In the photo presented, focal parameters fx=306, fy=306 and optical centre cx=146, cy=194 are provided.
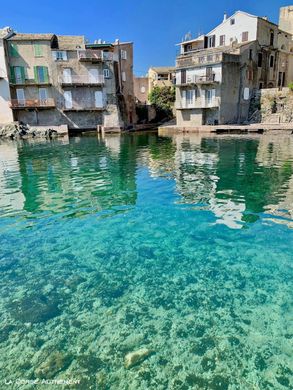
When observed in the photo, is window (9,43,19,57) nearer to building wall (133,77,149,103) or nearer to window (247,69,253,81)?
building wall (133,77,149,103)

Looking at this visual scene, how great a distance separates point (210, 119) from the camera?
1549 inches

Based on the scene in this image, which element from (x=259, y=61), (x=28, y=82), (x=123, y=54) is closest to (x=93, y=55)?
(x=123, y=54)

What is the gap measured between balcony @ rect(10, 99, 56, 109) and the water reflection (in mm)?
20655

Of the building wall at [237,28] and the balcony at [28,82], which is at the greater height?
the building wall at [237,28]

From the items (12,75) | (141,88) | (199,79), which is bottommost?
(199,79)

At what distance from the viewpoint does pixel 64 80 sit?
134ft

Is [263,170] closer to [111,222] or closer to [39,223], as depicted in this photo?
[111,222]

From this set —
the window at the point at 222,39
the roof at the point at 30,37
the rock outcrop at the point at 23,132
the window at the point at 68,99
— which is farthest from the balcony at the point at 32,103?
the window at the point at 222,39

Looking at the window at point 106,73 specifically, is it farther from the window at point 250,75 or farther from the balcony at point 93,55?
the window at point 250,75

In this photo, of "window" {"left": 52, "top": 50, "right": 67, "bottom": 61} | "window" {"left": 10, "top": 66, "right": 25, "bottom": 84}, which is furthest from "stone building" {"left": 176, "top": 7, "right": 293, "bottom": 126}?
"window" {"left": 10, "top": 66, "right": 25, "bottom": 84}

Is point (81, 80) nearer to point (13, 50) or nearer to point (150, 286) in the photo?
point (13, 50)

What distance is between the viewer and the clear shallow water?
3840mm

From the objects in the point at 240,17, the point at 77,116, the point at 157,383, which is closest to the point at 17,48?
the point at 77,116

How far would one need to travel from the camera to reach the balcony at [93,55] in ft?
131
